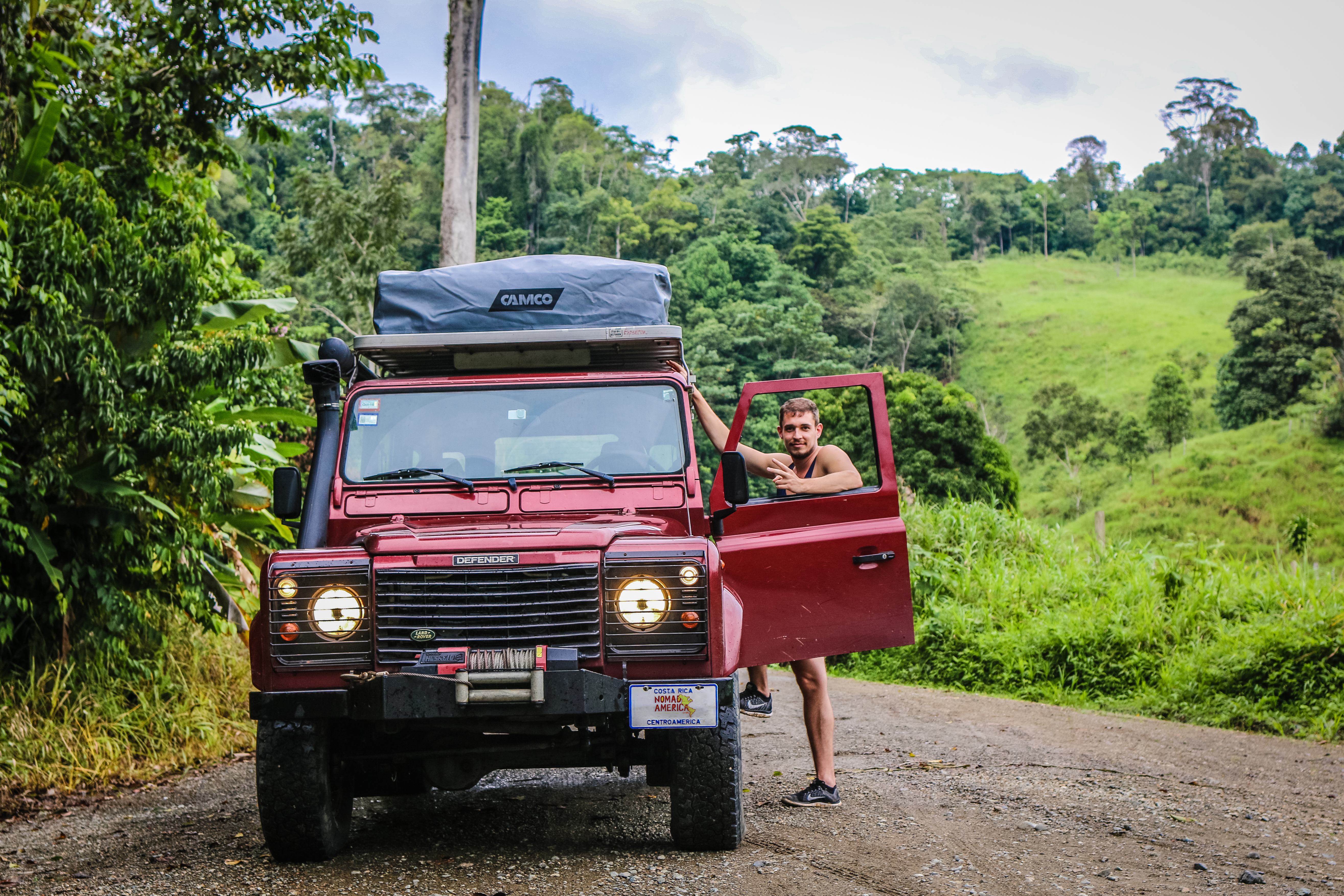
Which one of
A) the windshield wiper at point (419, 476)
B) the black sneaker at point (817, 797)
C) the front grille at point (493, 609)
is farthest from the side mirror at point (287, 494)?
the black sneaker at point (817, 797)

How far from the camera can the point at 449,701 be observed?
4.24m

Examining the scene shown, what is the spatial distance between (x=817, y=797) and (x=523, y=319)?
2.85m

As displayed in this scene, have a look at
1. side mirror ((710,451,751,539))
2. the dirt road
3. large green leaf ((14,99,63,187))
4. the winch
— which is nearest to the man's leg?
the dirt road

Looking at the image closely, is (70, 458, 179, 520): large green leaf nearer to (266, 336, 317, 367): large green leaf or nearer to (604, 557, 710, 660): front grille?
(266, 336, 317, 367): large green leaf

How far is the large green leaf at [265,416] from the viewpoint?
8172mm

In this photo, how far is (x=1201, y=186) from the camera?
10138 cm

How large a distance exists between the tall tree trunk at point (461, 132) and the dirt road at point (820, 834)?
7.55 meters

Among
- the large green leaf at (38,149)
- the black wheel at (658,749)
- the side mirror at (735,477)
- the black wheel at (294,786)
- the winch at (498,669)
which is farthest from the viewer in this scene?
the large green leaf at (38,149)

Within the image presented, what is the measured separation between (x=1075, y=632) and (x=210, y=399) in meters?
8.34

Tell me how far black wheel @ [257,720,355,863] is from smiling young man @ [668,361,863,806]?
2.13m

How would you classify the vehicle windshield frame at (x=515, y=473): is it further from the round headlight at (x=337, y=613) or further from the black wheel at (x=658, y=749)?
the black wheel at (x=658, y=749)

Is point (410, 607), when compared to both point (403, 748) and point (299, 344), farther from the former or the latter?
point (299, 344)

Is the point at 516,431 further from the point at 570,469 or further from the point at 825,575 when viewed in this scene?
the point at 825,575

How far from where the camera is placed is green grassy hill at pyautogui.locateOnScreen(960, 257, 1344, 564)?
1721 inches
